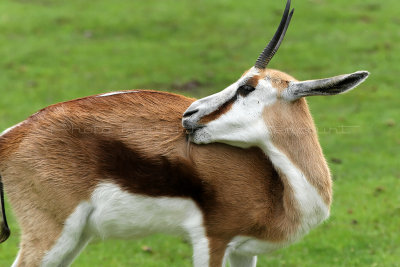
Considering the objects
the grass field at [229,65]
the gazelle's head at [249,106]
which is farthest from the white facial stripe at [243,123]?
the grass field at [229,65]

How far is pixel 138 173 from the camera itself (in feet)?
15.0

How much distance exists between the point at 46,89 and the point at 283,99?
27.6 feet

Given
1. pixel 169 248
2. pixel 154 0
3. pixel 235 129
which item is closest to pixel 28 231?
pixel 235 129

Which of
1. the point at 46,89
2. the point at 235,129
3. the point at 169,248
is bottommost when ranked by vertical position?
the point at 169,248

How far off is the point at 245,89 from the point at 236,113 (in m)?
0.21

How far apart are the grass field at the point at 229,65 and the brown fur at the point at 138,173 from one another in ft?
7.58

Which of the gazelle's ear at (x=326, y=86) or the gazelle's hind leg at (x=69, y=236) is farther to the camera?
the gazelle's hind leg at (x=69, y=236)

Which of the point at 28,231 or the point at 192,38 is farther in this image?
the point at 192,38

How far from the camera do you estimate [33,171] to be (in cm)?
465

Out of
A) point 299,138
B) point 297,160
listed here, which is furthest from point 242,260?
point 299,138

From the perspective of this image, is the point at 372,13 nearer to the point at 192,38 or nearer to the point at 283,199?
the point at 192,38

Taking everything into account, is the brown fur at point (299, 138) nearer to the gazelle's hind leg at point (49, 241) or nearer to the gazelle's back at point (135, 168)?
the gazelle's back at point (135, 168)

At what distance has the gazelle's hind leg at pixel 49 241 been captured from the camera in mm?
4516

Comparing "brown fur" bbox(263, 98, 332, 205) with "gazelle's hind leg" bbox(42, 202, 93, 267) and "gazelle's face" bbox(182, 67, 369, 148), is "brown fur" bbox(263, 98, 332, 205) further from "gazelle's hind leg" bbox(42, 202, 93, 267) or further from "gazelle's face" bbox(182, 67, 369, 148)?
"gazelle's hind leg" bbox(42, 202, 93, 267)
